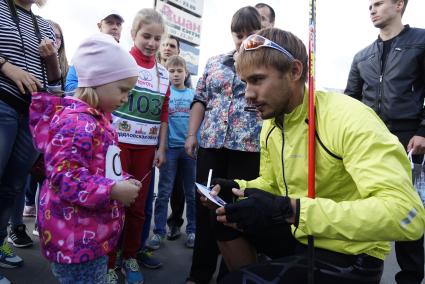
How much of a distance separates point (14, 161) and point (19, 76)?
0.51 m

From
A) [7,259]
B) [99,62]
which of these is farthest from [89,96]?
[7,259]

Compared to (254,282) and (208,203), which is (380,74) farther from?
(254,282)

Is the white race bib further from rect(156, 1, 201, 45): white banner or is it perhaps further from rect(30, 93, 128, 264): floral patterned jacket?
rect(156, 1, 201, 45): white banner

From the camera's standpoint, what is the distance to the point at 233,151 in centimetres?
209

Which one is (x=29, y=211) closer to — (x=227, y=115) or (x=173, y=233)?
(x=173, y=233)

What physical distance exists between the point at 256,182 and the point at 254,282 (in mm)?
604

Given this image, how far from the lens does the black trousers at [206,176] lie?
6.80 ft

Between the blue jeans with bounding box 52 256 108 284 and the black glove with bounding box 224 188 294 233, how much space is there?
0.66 metres

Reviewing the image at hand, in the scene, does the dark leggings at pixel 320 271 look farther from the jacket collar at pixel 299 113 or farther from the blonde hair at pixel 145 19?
the blonde hair at pixel 145 19

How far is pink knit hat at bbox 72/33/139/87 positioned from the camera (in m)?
1.52

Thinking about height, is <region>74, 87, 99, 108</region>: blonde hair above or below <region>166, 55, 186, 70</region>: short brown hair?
below

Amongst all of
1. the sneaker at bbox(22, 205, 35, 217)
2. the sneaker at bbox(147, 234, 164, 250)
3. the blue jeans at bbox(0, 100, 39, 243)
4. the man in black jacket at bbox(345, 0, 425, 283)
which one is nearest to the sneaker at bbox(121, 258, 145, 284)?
the sneaker at bbox(147, 234, 164, 250)

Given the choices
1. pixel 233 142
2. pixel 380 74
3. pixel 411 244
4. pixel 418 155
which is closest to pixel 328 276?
pixel 233 142

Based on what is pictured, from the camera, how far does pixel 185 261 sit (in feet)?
8.97
